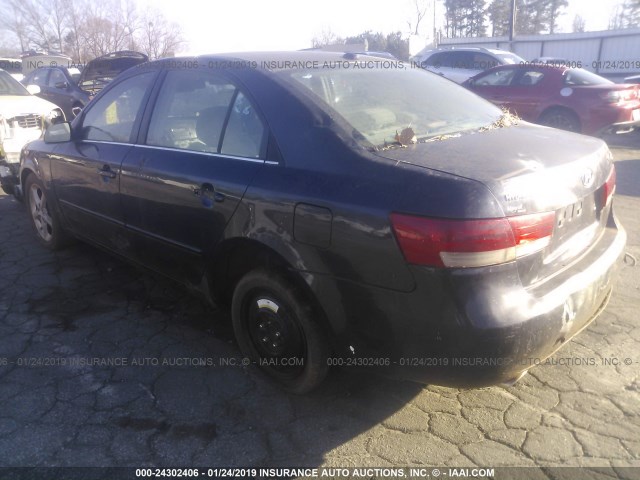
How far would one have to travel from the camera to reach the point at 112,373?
3047 millimetres

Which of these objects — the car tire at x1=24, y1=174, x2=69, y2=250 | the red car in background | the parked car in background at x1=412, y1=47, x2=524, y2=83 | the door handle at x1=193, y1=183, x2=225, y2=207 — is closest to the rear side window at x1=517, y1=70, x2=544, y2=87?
the red car in background

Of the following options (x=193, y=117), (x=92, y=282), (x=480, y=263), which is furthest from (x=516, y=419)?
(x=92, y=282)

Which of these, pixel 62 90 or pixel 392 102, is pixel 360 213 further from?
pixel 62 90

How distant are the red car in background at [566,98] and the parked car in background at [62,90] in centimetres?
815

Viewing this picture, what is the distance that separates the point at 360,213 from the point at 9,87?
26.2ft

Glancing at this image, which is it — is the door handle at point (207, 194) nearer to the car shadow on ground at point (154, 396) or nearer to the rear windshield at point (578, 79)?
the car shadow on ground at point (154, 396)

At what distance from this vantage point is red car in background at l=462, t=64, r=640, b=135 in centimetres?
930

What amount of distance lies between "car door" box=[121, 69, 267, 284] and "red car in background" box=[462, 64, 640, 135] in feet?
25.3

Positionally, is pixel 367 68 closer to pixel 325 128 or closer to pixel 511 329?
pixel 325 128

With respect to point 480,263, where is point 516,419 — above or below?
below

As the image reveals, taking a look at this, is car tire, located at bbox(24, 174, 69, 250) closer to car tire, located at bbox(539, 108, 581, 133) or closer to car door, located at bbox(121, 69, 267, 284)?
car door, located at bbox(121, 69, 267, 284)

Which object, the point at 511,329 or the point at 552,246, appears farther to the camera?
the point at 552,246

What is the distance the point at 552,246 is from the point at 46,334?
3.02m

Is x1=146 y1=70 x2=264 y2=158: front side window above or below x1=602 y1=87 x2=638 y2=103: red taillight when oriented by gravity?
above
